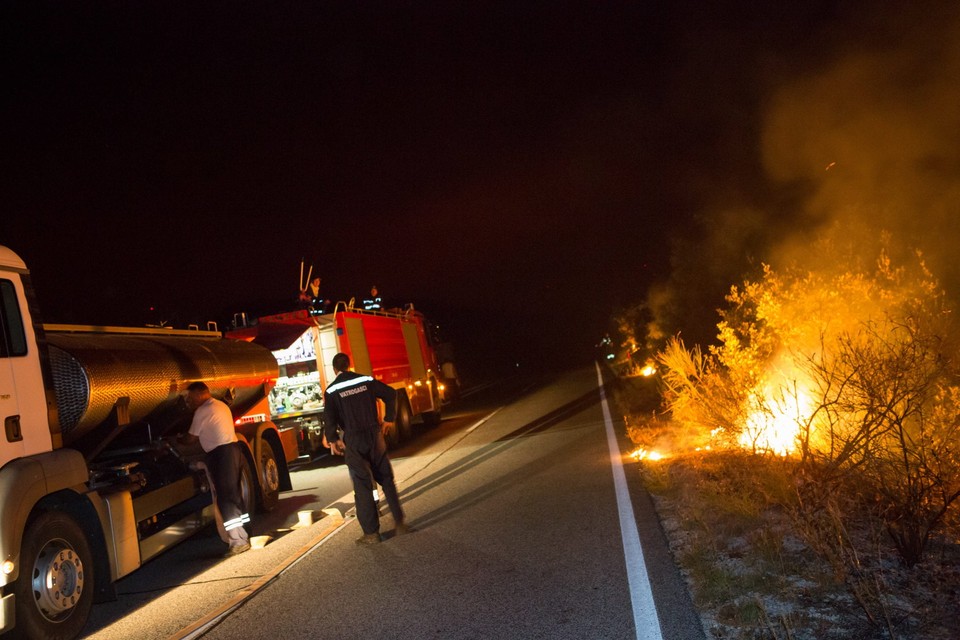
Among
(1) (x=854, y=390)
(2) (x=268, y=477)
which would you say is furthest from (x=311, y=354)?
(1) (x=854, y=390)

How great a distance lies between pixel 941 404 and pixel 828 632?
3.32m

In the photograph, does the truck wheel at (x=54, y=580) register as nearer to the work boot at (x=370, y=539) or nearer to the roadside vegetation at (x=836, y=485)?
the work boot at (x=370, y=539)

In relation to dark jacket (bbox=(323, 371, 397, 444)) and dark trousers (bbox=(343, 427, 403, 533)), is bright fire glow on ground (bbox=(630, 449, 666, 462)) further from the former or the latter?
dark jacket (bbox=(323, 371, 397, 444))

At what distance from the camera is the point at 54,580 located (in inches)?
222

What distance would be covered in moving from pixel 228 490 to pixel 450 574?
3017 millimetres

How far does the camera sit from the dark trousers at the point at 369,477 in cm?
759

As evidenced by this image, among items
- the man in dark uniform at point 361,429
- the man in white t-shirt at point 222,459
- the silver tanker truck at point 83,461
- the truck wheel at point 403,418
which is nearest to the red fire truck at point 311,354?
the truck wheel at point 403,418

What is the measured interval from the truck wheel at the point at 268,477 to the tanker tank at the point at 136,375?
81 cm

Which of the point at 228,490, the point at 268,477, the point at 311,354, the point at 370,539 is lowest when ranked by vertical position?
the point at 370,539

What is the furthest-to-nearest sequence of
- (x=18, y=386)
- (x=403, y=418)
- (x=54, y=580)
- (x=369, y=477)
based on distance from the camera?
(x=403, y=418) → (x=369, y=477) → (x=18, y=386) → (x=54, y=580)

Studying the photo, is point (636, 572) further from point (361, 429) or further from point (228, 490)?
point (228, 490)

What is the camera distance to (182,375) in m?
8.51

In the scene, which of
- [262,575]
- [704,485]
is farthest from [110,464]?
[704,485]

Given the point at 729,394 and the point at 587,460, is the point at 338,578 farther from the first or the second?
the point at 587,460
